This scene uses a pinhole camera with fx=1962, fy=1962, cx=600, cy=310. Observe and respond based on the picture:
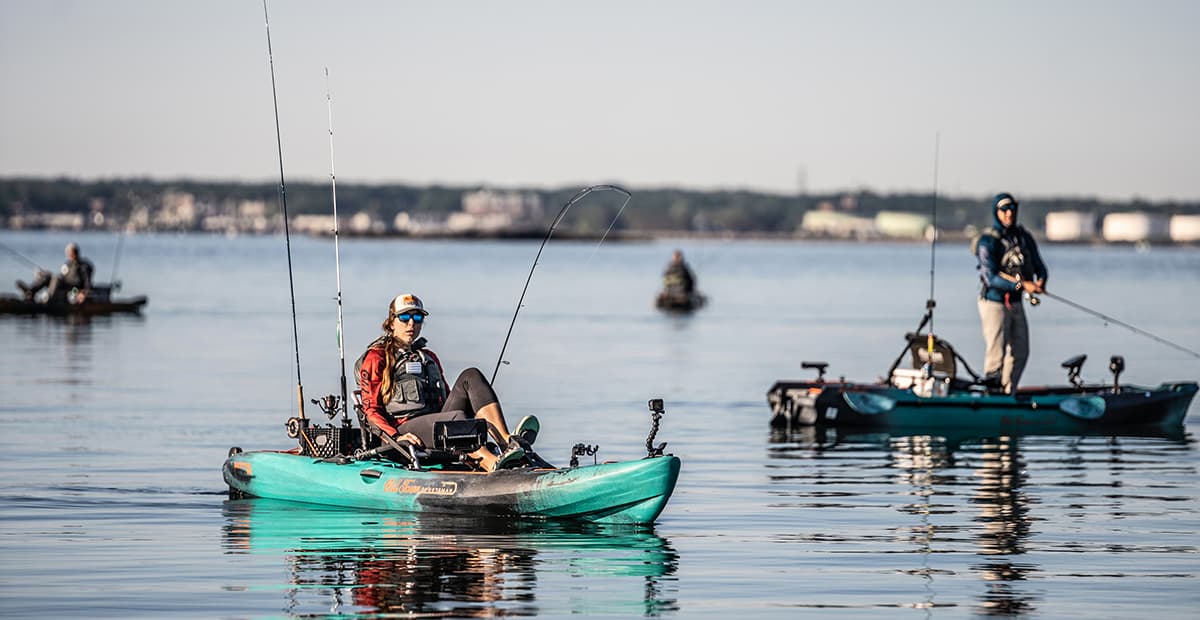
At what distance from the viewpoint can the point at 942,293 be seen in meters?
81.6

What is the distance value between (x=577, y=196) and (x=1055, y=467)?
21.5ft

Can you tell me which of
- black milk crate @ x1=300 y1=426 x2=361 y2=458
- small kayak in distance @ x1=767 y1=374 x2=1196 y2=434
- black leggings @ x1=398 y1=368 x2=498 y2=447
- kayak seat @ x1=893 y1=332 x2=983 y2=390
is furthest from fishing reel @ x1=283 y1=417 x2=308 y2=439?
kayak seat @ x1=893 y1=332 x2=983 y2=390

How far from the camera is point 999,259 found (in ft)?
69.0

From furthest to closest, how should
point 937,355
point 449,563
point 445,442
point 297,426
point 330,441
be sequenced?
point 937,355
point 297,426
point 330,441
point 445,442
point 449,563

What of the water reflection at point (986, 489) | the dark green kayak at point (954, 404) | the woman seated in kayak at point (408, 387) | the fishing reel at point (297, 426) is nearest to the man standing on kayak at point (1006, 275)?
the dark green kayak at point (954, 404)

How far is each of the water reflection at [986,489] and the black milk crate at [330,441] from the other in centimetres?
388

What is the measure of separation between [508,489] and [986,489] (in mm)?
5153

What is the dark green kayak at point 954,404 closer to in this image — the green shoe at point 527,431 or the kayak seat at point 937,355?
the kayak seat at point 937,355

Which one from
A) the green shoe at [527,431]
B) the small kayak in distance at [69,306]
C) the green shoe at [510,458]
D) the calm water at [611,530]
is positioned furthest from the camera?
the small kayak in distance at [69,306]

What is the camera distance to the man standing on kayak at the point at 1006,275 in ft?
68.7

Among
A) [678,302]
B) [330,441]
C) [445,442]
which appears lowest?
[678,302]

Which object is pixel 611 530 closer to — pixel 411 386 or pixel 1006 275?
pixel 411 386

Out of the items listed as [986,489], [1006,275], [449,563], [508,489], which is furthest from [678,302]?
[449,563]

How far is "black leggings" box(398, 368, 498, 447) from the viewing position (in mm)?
14797
